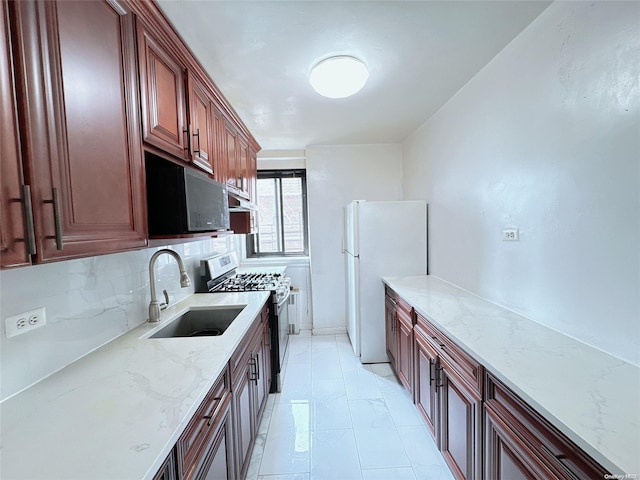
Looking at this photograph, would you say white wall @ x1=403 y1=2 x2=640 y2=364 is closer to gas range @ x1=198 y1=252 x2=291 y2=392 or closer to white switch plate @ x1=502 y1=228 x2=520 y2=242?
white switch plate @ x1=502 y1=228 x2=520 y2=242

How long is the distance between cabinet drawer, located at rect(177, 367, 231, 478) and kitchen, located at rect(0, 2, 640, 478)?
1.80 feet

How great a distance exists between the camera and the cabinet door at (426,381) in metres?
1.69

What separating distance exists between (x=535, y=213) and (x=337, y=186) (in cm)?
237

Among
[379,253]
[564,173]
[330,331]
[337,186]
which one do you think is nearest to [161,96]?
[564,173]

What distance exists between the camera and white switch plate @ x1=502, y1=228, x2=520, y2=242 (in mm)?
1601

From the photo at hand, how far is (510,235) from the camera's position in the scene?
5.41 feet

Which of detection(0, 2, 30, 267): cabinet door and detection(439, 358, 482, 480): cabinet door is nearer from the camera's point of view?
detection(0, 2, 30, 267): cabinet door

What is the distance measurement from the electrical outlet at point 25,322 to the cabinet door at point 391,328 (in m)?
2.27

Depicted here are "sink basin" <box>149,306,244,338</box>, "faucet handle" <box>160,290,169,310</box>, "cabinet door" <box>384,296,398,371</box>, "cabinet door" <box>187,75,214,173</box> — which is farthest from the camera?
"cabinet door" <box>384,296,398,371</box>

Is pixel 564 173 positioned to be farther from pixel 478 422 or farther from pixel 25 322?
pixel 25 322

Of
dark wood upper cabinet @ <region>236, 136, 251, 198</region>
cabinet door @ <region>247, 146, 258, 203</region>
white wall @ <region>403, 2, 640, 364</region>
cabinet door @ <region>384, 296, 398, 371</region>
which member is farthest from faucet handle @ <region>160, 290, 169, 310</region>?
white wall @ <region>403, 2, 640, 364</region>

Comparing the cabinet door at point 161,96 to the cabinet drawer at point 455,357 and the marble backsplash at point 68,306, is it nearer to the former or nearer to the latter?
the marble backsplash at point 68,306

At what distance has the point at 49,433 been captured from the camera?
755mm

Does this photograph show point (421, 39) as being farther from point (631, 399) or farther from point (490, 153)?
point (631, 399)
